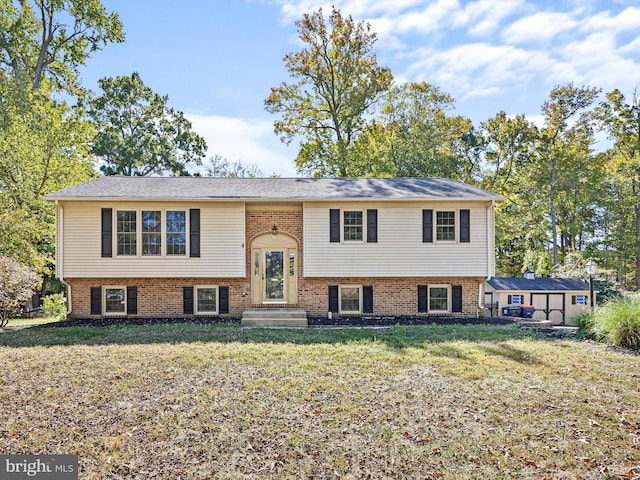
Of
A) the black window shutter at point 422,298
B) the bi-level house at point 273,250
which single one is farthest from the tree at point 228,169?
the black window shutter at point 422,298

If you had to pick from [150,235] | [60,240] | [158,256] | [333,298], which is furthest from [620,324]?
[60,240]

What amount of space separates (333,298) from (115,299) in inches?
287

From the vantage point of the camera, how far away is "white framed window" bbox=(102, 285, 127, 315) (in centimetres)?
1392

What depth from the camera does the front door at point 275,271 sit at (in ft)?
46.7

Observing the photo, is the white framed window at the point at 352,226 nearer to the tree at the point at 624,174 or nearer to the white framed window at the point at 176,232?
the white framed window at the point at 176,232

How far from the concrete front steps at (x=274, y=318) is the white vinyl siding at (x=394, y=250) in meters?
1.55

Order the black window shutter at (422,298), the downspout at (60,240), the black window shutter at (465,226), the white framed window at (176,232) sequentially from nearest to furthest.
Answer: the downspout at (60,240) < the white framed window at (176,232) < the black window shutter at (465,226) < the black window shutter at (422,298)

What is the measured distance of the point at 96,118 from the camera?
28.7 m

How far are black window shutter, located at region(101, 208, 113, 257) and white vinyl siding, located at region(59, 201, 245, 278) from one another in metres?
0.13

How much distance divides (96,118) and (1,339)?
22753mm

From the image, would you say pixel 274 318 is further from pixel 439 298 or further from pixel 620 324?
pixel 620 324

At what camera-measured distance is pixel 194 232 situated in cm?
1376

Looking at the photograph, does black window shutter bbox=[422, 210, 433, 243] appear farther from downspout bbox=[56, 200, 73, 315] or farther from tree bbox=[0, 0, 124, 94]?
tree bbox=[0, 0, 124, 94]

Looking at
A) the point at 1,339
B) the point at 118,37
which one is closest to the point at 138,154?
the point at 118,37
